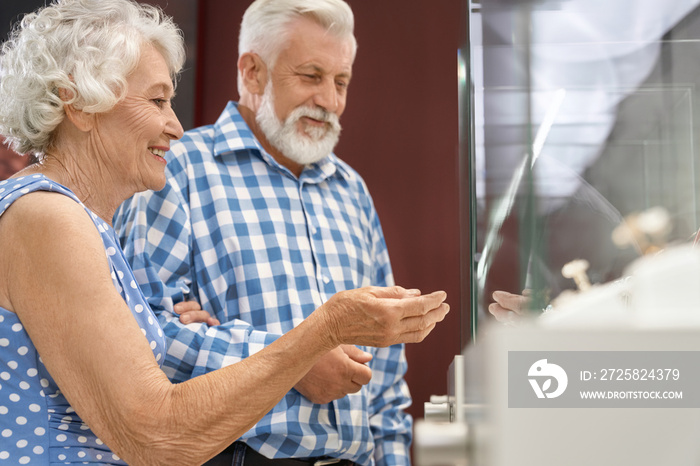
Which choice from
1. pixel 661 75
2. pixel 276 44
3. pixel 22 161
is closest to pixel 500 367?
pixel 661 75

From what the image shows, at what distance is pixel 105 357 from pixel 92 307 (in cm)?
6

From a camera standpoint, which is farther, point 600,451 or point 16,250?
point 16,250

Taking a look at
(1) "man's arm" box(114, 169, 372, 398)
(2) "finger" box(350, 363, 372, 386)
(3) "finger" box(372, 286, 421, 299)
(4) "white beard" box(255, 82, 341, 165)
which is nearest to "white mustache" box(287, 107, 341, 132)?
(4) "white beard" box(255, 82, 341, 165)

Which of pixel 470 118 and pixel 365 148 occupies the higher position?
pixel 365 148

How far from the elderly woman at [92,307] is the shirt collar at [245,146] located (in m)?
0.47

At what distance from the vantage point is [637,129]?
40cm

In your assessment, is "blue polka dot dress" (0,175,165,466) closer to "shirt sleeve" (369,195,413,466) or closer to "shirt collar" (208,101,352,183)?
"shirt collar" (208,101,352,183)

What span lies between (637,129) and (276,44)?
4.61ft

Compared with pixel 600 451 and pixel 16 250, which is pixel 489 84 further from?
pixel 16 250

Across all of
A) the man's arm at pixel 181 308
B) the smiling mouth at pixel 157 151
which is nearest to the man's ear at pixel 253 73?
the man's arm at pixel 181 308

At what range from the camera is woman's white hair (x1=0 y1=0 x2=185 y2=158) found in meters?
1.00

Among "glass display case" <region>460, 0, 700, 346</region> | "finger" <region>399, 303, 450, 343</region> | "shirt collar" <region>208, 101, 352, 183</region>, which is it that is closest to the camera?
"glass display case" <region>460, 0, 700, 346</region>

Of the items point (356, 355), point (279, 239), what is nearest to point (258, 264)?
point (279, 239)

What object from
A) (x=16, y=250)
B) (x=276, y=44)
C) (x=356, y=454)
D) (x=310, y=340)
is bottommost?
(x=356, y=454)
